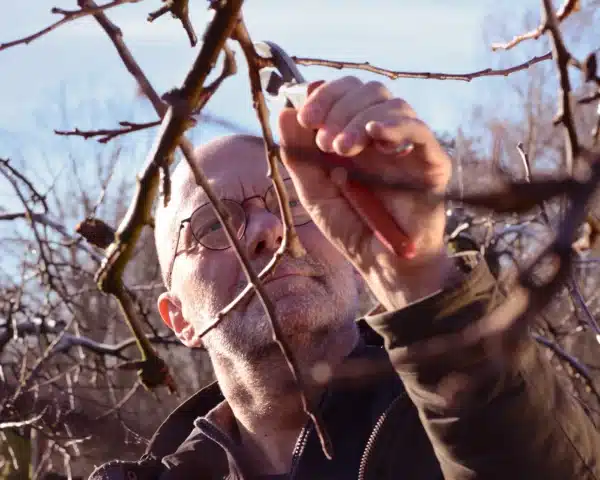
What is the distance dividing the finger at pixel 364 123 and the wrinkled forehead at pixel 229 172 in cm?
123

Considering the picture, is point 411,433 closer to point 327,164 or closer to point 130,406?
point 327,164

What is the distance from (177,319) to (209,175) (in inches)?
22.1

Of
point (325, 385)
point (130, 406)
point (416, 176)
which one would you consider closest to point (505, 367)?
point (416, 176)

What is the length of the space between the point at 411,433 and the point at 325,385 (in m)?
0.43

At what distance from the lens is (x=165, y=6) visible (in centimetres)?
126

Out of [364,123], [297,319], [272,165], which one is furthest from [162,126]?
[297,319]

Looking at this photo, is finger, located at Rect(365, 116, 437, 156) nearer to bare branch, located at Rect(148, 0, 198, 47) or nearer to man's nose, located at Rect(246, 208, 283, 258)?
bare branch, located at Rect(148, 0, 198, 47)

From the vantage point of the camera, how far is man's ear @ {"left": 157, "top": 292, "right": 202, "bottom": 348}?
274 cm

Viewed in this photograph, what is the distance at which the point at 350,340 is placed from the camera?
225 cm

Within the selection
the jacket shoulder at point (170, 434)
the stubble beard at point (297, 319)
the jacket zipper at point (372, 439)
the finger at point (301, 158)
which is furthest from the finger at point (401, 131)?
the jacket shoulder at point (170, 434)

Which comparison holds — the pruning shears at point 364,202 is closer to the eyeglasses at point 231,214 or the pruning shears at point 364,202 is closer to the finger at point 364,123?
the finger at point 364,123

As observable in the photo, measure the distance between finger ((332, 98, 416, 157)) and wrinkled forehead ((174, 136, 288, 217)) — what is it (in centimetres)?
123

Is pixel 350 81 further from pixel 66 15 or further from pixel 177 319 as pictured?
pixel 177 319

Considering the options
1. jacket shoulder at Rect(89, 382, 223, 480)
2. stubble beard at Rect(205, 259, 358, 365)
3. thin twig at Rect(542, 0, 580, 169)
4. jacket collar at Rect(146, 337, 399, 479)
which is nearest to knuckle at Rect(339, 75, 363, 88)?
thin twig at Rect(542, 0, 580, 169)
